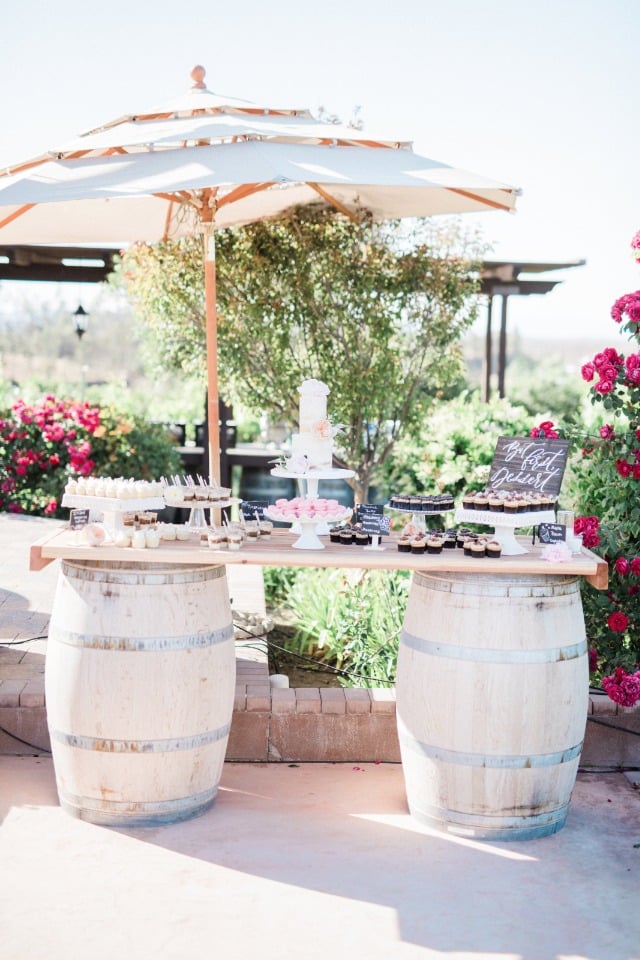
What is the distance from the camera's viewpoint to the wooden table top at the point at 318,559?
11.4 ft

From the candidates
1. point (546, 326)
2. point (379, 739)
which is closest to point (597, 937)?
point (379, 739)

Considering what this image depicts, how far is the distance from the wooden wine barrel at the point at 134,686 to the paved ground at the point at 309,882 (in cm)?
15

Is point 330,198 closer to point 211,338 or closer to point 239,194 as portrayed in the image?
point 239,194

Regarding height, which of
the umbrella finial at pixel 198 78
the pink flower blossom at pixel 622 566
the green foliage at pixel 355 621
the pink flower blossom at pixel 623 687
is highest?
the umbrella finial at pixel 198 78

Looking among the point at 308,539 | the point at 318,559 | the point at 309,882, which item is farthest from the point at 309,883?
the point at 308,539

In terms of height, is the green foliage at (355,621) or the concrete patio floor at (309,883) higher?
the green foliage at (355,621)

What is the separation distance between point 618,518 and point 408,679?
4.66 feet

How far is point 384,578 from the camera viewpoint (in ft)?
20.5

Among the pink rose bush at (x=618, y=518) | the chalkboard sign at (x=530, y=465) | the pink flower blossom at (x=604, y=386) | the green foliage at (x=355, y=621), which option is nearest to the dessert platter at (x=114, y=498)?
the chalkboard sign at (x=530, y=465)

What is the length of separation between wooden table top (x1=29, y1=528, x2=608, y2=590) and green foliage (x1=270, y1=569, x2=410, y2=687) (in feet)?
4.68

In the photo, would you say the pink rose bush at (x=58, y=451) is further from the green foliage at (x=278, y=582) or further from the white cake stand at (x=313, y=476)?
the white cake stand at (x=313, y=476)

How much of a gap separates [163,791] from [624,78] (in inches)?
1390

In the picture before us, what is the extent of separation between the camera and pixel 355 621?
566cm

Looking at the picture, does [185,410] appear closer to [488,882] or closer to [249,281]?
[249,281]
